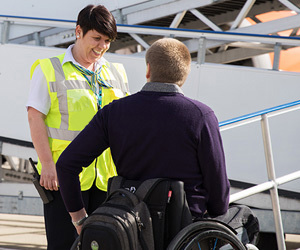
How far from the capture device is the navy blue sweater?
195 centimetres

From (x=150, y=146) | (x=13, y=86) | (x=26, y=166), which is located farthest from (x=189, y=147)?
(x=26, y=166)

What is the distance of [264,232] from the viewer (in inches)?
172

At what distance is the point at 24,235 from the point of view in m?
5.44

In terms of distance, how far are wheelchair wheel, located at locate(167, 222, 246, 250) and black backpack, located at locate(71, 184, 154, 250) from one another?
95 millimetres

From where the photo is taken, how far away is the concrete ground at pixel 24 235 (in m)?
5.00

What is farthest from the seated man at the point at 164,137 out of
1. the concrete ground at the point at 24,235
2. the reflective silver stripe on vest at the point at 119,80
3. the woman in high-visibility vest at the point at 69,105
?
the concrete ground at the point at 24,235

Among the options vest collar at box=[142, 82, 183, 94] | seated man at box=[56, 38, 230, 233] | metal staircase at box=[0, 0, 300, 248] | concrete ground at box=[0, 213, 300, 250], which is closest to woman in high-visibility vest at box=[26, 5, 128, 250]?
seated man at box=[56, 38, 230, 233]

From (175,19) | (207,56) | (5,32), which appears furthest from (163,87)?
(207,56)

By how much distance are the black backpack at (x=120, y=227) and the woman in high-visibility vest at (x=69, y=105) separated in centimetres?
50

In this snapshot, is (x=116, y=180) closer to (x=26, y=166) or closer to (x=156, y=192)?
(x=156, y=192)

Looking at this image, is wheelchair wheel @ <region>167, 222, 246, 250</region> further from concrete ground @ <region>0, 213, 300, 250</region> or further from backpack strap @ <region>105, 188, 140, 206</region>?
concrete ground @ <region>0, 213, 300, 250</region>

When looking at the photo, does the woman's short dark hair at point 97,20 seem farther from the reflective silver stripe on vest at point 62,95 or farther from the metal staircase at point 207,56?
the metal staircase at point 207,56

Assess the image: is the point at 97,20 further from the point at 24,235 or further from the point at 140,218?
the point at 24,235

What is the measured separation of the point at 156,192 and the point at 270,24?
361 centimetres
